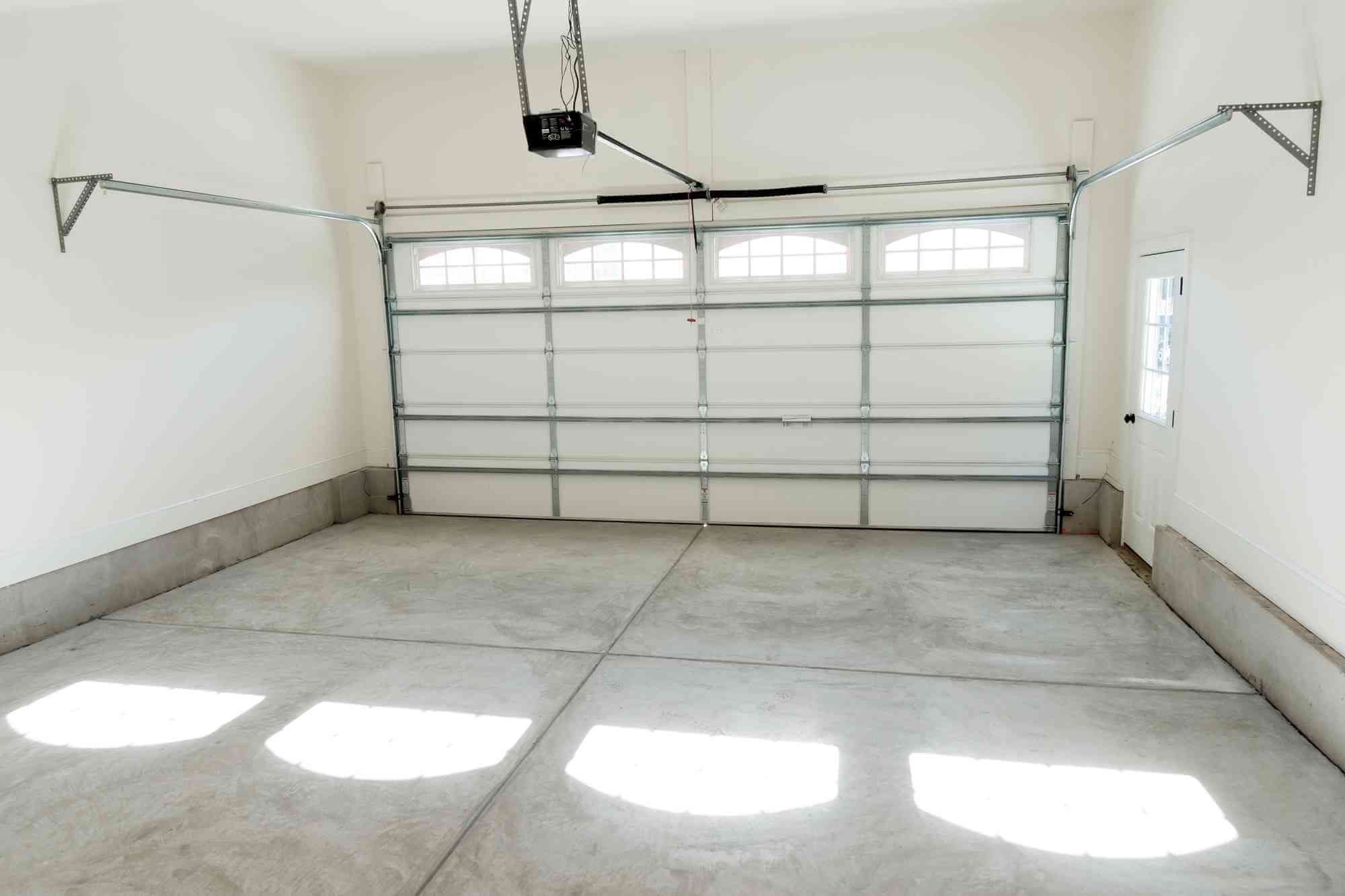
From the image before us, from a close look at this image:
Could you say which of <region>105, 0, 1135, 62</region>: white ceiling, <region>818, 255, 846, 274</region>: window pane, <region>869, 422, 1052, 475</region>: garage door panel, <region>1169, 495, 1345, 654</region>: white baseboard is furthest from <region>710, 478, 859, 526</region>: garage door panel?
<region>105, 0, 1135, 62</region>: white ceiling

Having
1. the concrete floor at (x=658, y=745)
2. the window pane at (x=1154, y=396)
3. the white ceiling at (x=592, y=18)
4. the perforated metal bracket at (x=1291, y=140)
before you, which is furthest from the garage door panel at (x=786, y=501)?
the perforated metal bracket at (x=1291, y=140)

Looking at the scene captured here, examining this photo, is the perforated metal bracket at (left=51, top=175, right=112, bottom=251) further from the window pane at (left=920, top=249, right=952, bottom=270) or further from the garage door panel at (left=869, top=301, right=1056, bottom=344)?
the window pane at (left=920, top=249, right=952, bottom=270)

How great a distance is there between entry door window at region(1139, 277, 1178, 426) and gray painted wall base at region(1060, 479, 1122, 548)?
0.95 meters

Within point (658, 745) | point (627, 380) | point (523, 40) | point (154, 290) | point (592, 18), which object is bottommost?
point (658, 745)

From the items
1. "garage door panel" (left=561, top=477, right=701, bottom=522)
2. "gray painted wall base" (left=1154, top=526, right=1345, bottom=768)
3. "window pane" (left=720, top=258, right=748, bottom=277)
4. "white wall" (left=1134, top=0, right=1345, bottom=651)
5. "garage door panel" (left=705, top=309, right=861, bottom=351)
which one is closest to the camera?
"gray painted wall base" (left=1154, top=526, right=1345, bottom=768)

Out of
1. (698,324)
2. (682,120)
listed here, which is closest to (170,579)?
(698,324)

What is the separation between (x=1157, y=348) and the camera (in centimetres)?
604

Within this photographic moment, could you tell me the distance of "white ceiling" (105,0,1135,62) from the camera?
6.21m

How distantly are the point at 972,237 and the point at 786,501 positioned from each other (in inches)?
103

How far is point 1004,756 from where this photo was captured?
11.9 ft

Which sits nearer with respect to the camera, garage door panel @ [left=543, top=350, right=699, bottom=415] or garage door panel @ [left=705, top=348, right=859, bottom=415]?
garage door panel @ [left=705, top=348, right=859, bottom=415]

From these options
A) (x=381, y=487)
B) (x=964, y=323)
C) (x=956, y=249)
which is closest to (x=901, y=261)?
(x=956, y=249)

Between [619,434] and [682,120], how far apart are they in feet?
8.86

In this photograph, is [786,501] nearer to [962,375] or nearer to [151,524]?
[962,375]
